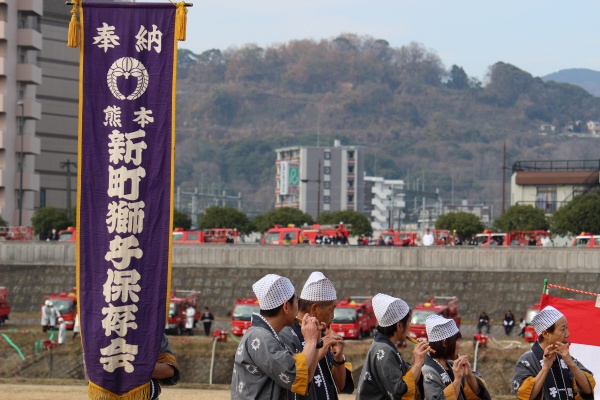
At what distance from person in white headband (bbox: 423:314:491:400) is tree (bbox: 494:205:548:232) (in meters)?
79.9

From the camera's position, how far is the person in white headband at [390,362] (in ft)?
32.9

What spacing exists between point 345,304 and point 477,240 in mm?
27365

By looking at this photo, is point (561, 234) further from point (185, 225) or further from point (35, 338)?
point (35, 338)

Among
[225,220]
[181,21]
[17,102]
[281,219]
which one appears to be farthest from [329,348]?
[281,219]

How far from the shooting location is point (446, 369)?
10.6 metres

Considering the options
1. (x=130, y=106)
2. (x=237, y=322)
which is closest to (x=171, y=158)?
(x=130, y=106)

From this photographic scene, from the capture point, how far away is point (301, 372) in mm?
8883

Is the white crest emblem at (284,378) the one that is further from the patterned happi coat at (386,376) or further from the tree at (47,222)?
the tree at (47,222)

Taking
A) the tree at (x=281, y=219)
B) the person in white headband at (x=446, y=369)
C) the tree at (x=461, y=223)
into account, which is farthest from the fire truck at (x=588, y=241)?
the person in white headband at (x=446, y=369)

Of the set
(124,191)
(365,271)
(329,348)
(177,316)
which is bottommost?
(177,316)

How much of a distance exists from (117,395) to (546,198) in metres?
96.7

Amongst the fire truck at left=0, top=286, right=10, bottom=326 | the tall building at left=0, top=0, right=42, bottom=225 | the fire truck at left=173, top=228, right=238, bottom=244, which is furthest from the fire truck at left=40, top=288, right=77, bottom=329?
the tall building at left=0, top=0, right=42, bottom=225

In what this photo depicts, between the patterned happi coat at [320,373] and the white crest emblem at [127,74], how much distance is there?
Result: 9.19ft

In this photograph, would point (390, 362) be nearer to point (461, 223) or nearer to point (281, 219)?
point (461, 223)
